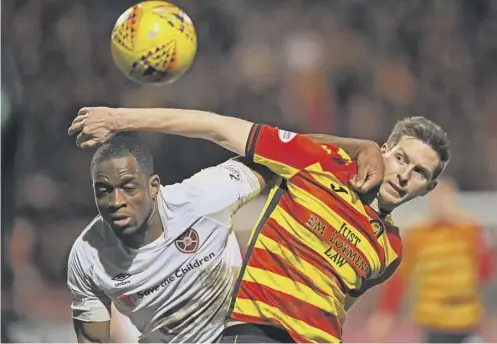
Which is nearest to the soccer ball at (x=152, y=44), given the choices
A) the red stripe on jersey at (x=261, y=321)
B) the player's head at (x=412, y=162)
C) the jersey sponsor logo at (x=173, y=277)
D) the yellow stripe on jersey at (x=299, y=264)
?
the jersey sponsor logo at (x=173, y=277)

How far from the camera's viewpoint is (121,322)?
526 centimetres

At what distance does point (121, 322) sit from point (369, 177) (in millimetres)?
1782

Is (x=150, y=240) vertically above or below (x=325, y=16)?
below

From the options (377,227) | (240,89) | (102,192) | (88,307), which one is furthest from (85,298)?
(240,89)

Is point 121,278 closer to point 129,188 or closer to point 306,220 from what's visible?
point 129,188

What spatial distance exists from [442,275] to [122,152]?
418cm

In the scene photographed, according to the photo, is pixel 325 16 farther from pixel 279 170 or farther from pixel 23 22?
pixel 279 170

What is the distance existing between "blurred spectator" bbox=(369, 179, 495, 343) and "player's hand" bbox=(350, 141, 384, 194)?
3.85 meters

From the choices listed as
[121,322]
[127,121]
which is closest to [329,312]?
[127,121]

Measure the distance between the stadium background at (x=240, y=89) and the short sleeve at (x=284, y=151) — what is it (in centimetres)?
391

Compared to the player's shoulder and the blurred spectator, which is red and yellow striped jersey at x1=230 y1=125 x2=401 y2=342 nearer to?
the player's shoulder

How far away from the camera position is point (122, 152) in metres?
4.33

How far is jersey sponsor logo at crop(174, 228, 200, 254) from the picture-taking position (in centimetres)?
449

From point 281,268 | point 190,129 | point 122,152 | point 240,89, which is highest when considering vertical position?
point 240,89
